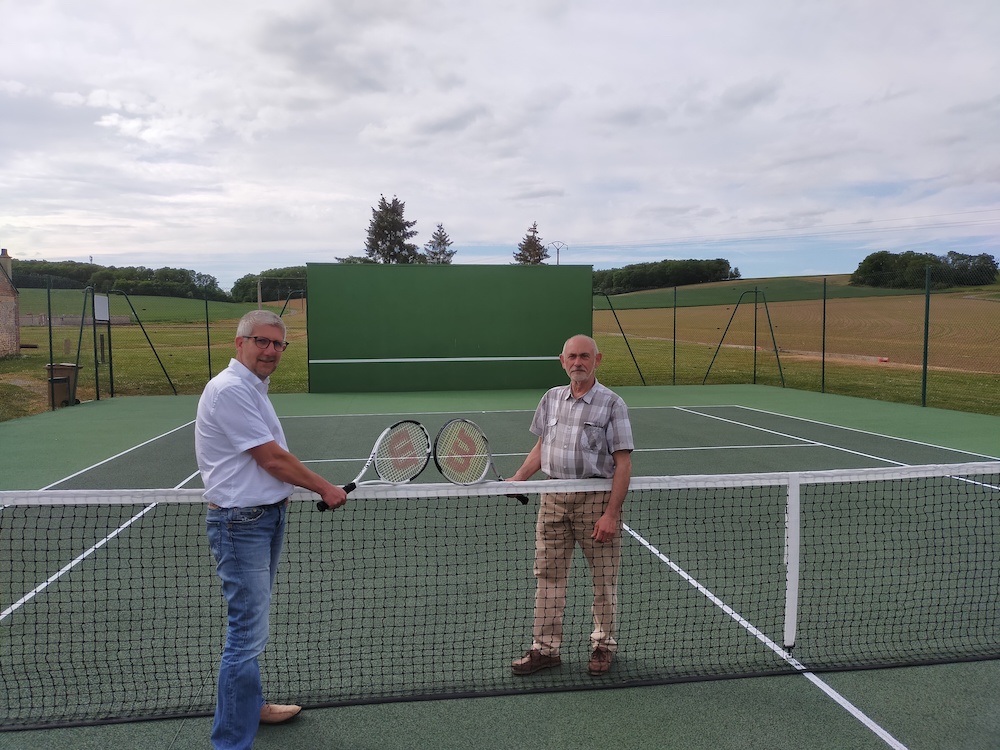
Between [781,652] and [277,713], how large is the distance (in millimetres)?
2881

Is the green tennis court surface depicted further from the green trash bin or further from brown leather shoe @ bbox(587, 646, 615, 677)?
the green trash bin

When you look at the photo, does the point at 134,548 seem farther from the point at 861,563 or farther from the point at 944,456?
the point at 944,456

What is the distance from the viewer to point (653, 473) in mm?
9461

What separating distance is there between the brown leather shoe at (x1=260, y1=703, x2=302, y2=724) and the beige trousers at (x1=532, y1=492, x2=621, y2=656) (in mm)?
1346


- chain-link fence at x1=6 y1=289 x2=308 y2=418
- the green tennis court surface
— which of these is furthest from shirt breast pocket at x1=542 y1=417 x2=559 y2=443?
chain-link fence at x1=6 y1=289 x2=308 y2=418

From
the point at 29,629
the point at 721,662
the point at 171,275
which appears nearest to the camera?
the point at 721,662

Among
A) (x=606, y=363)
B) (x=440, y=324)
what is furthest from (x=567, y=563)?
(x=606, y=363)

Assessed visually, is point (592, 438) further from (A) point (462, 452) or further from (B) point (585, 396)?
(A) point (462, 452)

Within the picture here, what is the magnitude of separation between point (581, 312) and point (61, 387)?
44.1 ft

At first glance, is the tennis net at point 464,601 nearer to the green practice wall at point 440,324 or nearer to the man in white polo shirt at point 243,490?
the man in white polo shirt at point 243,490

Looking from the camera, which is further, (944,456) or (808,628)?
(944,456)

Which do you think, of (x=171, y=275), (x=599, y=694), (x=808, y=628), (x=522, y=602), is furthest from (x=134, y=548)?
(x=171, y=275)

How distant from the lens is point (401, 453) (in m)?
4.38

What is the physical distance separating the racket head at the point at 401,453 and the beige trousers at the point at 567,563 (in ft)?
2.49
